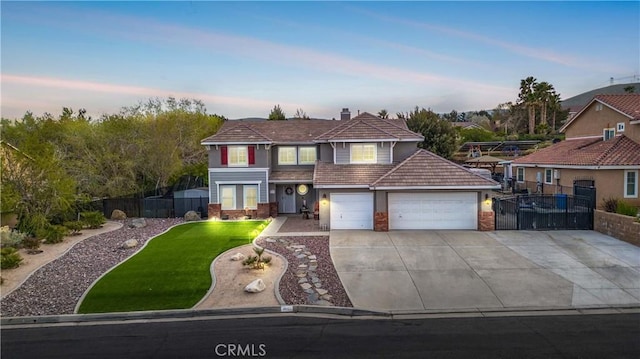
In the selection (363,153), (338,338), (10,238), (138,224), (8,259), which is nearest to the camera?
(338,338)

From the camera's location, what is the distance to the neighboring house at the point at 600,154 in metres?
22.1

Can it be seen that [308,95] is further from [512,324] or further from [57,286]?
[512,324]

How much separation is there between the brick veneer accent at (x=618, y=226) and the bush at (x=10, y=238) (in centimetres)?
2657

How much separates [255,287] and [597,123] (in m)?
27.8

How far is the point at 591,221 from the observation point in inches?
747

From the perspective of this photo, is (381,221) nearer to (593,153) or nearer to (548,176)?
(593,153)

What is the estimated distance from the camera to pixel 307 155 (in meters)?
26.4

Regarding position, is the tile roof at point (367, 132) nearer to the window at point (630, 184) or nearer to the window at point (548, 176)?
the window at point (630, 184)

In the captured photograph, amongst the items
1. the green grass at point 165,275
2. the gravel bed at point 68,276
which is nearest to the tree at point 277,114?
the green grass at point 165,275

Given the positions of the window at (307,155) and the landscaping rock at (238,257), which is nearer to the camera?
the landscaping rock at (238,257)

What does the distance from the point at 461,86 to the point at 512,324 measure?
2569 centimetres

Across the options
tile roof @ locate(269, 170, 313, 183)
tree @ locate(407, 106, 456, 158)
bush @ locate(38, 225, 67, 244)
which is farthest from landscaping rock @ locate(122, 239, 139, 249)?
tree @ locate(407, 106, 456, 158)

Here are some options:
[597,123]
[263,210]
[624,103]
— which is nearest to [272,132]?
[263,210]

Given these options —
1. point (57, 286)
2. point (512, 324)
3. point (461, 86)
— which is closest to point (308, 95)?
point (461, 86)
